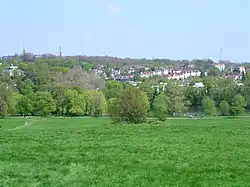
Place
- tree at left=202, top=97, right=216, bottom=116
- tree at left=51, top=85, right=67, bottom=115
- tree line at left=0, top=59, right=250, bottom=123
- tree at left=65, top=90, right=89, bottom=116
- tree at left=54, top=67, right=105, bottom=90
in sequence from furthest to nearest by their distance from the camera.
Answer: tree at left=54, top=67, right=105, bottom=90
tree at left=51, top=85, right=67, bottom=115
tree at left=202, top=97, right=216, bottom=116
tree at left=65, top=90, right=89, bottom=116
tree line at left=0, top=59, right=250, bottom=123

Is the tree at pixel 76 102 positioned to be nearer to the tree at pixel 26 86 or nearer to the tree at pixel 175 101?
the tree at pixel 175 101

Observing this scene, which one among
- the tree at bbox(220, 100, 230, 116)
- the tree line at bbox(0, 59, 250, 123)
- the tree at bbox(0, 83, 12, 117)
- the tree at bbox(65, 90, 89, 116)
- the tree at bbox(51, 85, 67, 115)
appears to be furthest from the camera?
the tree at bbox(51, 85, 67, 115)

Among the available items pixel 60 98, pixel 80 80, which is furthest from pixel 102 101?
pixel 80 80

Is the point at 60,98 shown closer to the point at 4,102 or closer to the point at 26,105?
the point at 26,105

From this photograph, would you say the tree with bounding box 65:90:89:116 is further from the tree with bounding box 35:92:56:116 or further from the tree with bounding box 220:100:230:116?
the tree with bounding box 220:100:230:116

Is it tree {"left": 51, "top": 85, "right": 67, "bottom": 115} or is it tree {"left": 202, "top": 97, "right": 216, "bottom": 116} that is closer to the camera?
tree {"left": 202, "top": 97, "right": 216, "bottom": 116}

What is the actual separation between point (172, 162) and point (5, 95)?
252 ft

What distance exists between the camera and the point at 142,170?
14609 millimetres

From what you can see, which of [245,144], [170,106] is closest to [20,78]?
[170,106]

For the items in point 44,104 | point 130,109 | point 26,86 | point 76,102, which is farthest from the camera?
point 26,86

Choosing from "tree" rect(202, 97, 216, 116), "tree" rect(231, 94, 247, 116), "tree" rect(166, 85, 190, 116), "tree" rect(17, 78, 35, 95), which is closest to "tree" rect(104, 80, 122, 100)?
"tree" rect(166, 85, 190, 116)

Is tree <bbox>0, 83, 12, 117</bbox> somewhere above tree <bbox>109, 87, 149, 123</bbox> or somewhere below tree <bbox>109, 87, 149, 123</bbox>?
below

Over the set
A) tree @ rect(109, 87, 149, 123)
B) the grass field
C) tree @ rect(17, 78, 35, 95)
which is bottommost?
tree @ rect(17, 78, 35, 95)

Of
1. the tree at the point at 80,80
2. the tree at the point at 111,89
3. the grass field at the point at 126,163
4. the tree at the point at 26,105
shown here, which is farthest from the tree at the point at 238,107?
the grass field at the point at 126,163
